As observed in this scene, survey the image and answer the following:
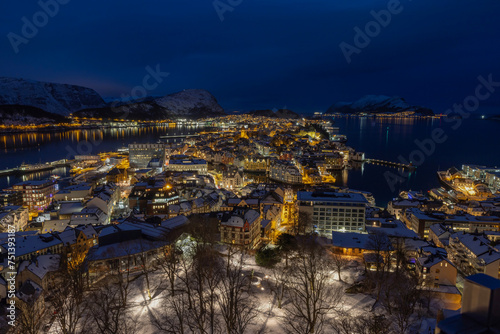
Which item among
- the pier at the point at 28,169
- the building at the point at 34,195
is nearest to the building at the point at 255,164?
the building at the point at 34,195

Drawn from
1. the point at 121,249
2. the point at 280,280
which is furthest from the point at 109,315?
the point at 280,280

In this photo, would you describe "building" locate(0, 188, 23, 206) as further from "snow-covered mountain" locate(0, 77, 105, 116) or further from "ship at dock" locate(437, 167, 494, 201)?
"snow-covered mountain" locate(0, 77, 105, 116)

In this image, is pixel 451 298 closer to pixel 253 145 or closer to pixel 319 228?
pixel 319 228

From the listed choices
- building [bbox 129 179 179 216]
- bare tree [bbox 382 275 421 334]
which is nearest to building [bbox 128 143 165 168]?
building [bbox 129 179 179 216]

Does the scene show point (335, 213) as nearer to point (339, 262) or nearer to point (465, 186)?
point (339, 262)

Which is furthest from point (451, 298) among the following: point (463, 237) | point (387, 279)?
point (463, 237)

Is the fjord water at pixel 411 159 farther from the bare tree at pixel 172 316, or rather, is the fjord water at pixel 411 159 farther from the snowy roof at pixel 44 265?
the snowy roof at pixel 44 265

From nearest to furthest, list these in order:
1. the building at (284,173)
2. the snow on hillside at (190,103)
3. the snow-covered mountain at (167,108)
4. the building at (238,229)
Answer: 1. the building at (238,229)
2. the building at (284,173)
3. the snow-covered mountain at (167,108)
4. the snow on hillside at (190,103)
